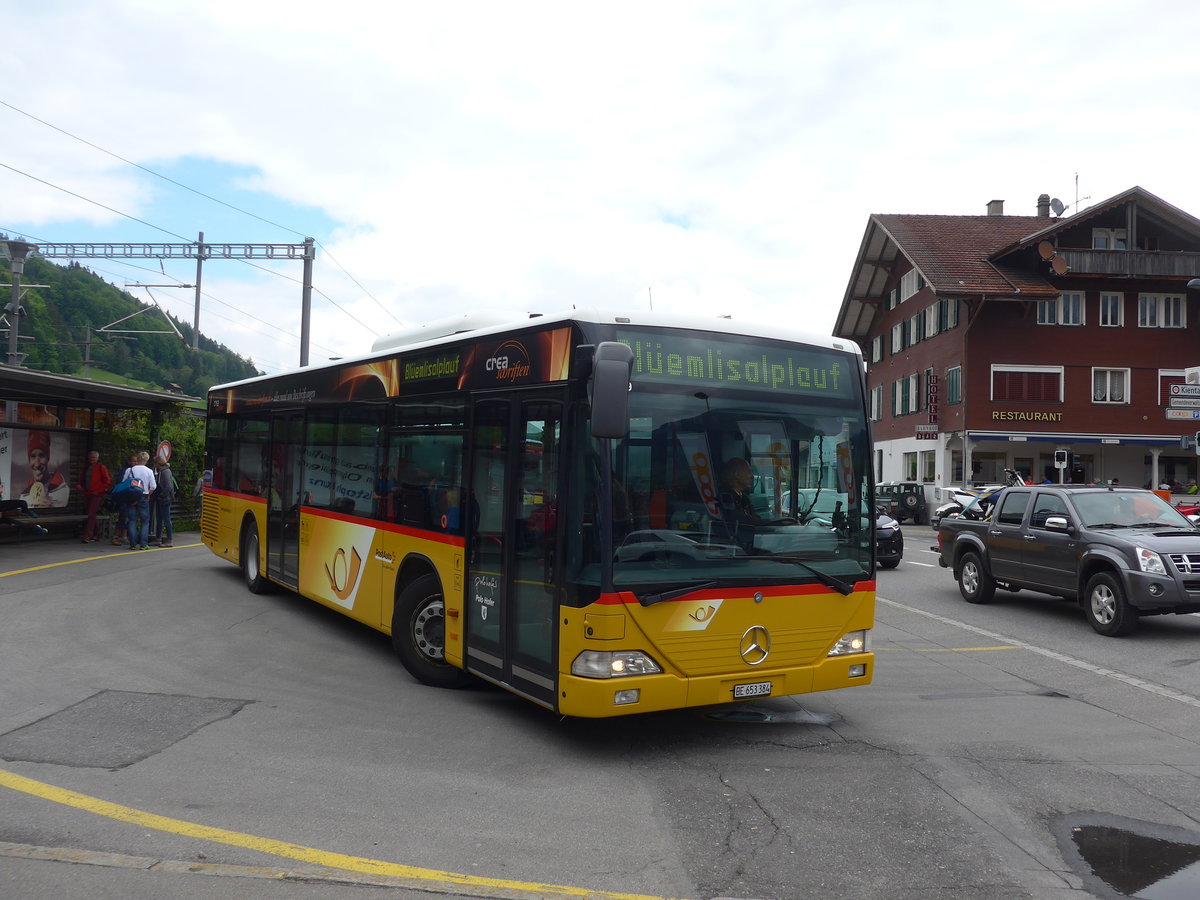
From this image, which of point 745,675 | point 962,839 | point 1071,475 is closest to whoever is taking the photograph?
point 962,839

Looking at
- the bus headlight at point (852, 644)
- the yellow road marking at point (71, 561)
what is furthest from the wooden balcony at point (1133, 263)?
the bus headlight at point (852, 644)

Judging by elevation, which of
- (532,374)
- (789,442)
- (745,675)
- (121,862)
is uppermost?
(532,374)

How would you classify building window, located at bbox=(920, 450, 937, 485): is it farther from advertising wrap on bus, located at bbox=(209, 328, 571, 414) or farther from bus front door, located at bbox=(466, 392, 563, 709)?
bus front door, located at bbox=(466, 392, 563, 709)

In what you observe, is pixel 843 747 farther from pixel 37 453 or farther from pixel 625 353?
pixel 37 453

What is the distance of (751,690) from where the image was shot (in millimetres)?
6277

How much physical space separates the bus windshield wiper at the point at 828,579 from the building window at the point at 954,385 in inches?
1480

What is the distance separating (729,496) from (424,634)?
3.02 metres

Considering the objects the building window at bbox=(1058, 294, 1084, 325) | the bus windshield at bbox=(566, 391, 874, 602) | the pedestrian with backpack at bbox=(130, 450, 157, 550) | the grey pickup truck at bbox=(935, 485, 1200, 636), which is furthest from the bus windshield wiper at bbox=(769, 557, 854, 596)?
the building window at bbox=(1058, 294, 1084, 325)

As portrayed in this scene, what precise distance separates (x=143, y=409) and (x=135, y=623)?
12848 millimetres

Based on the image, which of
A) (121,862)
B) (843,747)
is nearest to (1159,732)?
(843,747)

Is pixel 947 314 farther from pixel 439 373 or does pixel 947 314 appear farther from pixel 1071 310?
pixel 439 373

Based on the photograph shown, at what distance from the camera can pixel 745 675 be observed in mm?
6266

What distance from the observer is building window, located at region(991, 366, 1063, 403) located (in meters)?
41.3

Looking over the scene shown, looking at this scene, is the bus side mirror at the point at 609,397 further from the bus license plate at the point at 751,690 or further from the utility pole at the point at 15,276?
the utility pole at the point at 15,276
